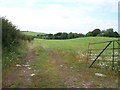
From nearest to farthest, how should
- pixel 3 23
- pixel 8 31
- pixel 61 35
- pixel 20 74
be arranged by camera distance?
1. pixel 20 74
2. pixel 3 23
3. pixel 8 31
4. pixel 61 35

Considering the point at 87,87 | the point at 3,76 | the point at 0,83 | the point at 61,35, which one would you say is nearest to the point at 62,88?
the point at 87,87

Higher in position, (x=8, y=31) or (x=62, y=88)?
(x=8, y=31)

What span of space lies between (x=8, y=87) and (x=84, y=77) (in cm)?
441

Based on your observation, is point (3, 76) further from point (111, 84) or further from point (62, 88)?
point (111, 84)

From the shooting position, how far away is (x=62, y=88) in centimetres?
1227

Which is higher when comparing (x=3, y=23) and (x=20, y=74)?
(x=3, y=23)

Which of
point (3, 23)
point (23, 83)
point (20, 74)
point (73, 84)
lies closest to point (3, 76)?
point (20, 74)

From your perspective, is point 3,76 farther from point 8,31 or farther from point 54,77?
point 8,31

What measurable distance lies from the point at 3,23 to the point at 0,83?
15.6 metres

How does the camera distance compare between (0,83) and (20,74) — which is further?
(20,74)

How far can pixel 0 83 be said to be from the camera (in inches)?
524

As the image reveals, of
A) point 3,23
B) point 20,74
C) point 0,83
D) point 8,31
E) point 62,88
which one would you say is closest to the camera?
point 62,88

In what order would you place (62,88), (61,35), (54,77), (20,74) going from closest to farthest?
(62,88)
(54,77)
(20,74)
(61,35)

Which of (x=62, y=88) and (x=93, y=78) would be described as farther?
(x=93, y=78)
